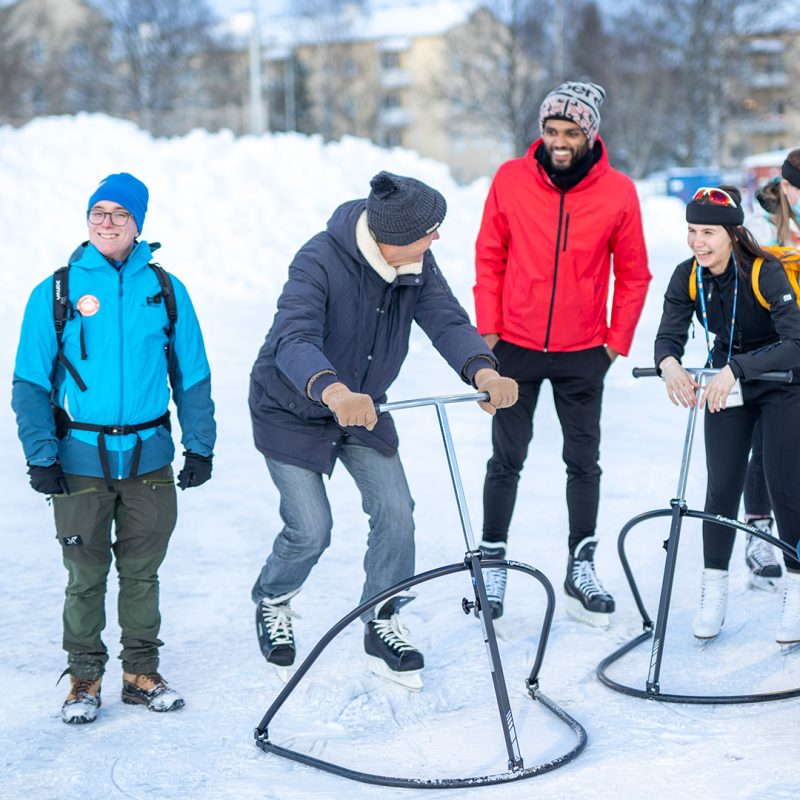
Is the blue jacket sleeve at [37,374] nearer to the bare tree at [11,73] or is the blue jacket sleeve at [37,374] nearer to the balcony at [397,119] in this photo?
the bare tree at [11,73]

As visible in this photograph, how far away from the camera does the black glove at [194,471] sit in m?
3.65

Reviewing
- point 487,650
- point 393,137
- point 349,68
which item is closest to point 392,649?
point 487,650

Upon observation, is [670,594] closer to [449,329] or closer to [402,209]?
[449,329]

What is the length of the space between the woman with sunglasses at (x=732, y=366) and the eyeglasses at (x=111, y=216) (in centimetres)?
188

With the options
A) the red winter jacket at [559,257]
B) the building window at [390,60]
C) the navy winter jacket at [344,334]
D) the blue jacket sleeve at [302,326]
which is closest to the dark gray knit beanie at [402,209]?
the navy winter jacket at [344,334]

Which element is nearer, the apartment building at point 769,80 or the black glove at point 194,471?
the black glove at point 194,471

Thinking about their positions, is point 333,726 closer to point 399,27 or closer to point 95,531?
point 95,531

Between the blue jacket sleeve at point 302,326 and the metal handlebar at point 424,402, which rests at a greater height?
the blue jacket sleeve at point 302,326

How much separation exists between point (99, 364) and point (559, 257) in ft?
6.00

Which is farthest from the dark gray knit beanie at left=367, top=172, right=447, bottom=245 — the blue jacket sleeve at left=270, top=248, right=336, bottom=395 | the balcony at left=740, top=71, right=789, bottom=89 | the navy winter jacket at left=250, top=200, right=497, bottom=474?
the balcony at left=740, top=71, right=789, bottom=89

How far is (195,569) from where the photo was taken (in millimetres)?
A: 5117

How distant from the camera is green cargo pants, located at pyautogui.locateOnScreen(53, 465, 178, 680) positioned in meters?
3.58

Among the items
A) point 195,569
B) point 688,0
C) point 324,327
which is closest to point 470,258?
point 195,569

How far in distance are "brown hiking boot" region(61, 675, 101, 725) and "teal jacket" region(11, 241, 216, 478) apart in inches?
27.1
